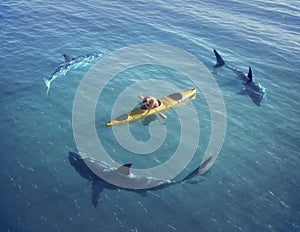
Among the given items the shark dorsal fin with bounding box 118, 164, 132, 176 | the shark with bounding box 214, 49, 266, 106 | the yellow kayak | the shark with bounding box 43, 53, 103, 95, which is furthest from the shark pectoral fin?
the shark with bounding box 214, 49, 266, 106

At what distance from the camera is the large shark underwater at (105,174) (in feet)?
92.6

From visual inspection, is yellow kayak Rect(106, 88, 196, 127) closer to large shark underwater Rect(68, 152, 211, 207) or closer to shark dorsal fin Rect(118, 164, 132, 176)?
large shark underwater Rect(68, 152, 211, 207)

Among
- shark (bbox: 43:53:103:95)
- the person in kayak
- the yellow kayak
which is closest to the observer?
the yellow kayak

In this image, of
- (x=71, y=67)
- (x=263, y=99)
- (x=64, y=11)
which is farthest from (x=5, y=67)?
(x=263, y=99)

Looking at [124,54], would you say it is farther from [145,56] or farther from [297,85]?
[297,85]

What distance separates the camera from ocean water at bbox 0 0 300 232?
86.8ft

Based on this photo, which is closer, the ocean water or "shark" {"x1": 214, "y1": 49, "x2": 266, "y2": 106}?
the ocean water

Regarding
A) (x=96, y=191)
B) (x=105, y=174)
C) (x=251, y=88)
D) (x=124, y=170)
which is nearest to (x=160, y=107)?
(x=124, y=170)

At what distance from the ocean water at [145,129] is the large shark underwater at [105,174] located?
0.57 metres

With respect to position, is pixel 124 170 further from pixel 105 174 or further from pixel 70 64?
pixel 70 64

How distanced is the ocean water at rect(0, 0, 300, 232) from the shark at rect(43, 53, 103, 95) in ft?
2.41

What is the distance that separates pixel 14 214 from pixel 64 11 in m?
49.5

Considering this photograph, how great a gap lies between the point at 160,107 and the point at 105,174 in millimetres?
11660

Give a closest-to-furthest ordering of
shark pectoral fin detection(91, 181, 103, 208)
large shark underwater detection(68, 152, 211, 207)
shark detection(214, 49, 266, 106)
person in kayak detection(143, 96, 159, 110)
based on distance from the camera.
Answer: shark pectoral fin detection(91, 181, 103, 208) → large shark underwater detection(68, 152, 211, 207) → person in kayak detection(143, 96, 159, 110) → shark detection(214, 49, 266, 106)
